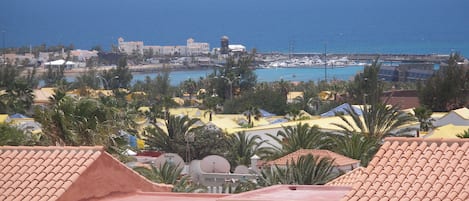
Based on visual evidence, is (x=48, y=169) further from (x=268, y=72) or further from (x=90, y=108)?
(x=268, y=72)

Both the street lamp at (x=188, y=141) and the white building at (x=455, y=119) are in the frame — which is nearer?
the street lamp at (x=188, y=141)

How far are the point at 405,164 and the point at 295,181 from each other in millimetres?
14513

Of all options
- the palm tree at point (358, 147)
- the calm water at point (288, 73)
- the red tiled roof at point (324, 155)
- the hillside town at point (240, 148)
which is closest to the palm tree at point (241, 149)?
the hillside town at point (240, 148)

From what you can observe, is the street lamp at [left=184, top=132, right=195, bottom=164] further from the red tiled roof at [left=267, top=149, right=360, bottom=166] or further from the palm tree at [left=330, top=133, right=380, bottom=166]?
the red tiled roof at [left=267, top=149, right=360, bottom=166]

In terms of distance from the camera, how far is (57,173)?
11.4 m

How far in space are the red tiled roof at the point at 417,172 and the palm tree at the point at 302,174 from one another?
14.0 m

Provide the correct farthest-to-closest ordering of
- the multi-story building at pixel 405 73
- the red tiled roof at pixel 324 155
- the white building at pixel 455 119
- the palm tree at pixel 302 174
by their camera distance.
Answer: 1. the multi-story building at pixel 405 73
2. the white building at pixel 455 119
3. the red tiled roof at pixel 324 155
4. the palm tree at pixel 302 174

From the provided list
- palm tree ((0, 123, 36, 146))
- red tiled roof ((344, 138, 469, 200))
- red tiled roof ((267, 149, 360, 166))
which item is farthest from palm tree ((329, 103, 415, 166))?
red tiled roof ((344, 138, 469, 200))

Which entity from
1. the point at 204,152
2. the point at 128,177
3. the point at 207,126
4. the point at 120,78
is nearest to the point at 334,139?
the point at 204,152

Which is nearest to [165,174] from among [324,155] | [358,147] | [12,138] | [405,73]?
[12,138]

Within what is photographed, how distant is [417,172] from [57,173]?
364 centimetres

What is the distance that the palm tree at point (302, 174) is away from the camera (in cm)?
2502

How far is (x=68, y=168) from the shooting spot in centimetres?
1141

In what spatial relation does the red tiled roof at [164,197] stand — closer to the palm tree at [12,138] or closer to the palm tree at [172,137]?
the palm tree at [12,138]
